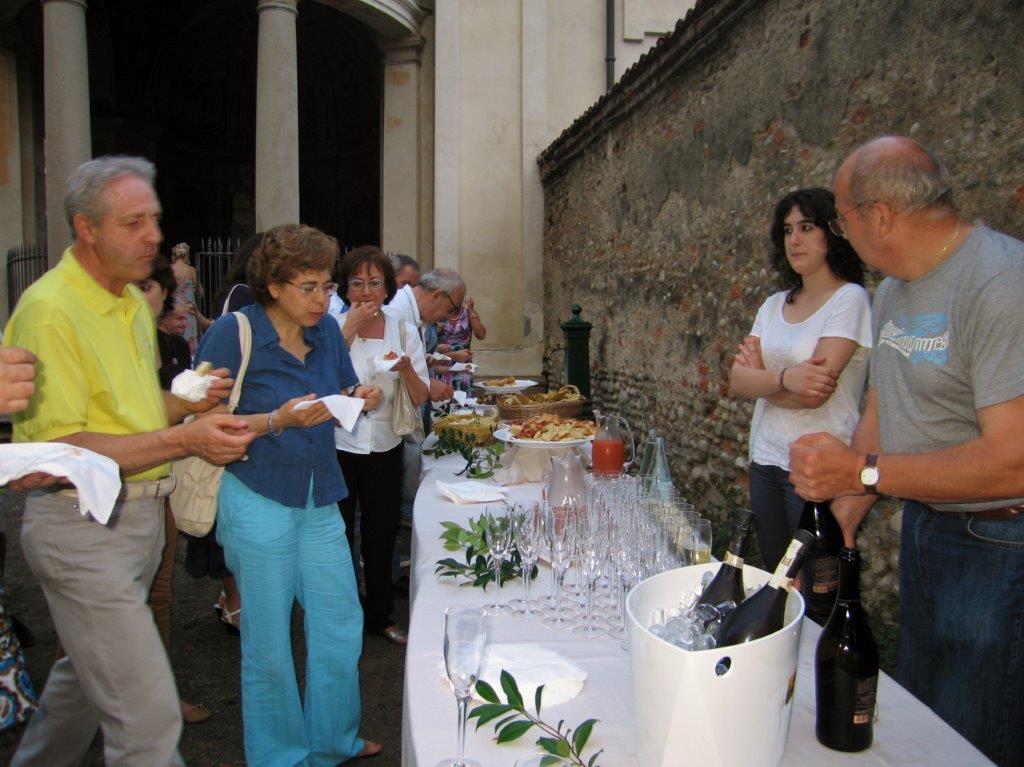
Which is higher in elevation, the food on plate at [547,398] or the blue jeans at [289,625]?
the food on plate at [547,398]

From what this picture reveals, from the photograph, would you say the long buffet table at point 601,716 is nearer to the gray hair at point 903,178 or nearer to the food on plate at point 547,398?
the gray hair at point 903,178

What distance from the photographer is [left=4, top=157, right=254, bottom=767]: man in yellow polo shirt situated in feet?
7.14

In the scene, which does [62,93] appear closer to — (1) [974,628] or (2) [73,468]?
(2) [73,468]

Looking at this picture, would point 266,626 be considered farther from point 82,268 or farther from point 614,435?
point 614,435

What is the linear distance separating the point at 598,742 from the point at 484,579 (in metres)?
0.85

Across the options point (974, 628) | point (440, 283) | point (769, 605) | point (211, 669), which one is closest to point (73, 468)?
point (769, 605)

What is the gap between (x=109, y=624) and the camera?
223 cm

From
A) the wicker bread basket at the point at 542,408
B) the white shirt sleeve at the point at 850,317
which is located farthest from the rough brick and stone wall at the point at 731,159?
the wicker bread basket at the point at 542,408

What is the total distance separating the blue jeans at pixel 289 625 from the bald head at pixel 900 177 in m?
2.01

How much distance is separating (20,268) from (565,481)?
10.2 meters

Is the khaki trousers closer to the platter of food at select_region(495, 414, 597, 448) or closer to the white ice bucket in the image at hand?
the white ice bucket

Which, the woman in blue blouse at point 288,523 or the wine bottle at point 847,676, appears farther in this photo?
the woman in blue blouse at point 288,523

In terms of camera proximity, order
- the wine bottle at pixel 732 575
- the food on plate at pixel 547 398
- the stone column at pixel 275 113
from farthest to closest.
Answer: the stone column at pixel 275 113 < the food on plate at pixel 547 398 < the wine bottle at pixel 732 575

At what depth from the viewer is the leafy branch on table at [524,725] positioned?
4.75 feet
